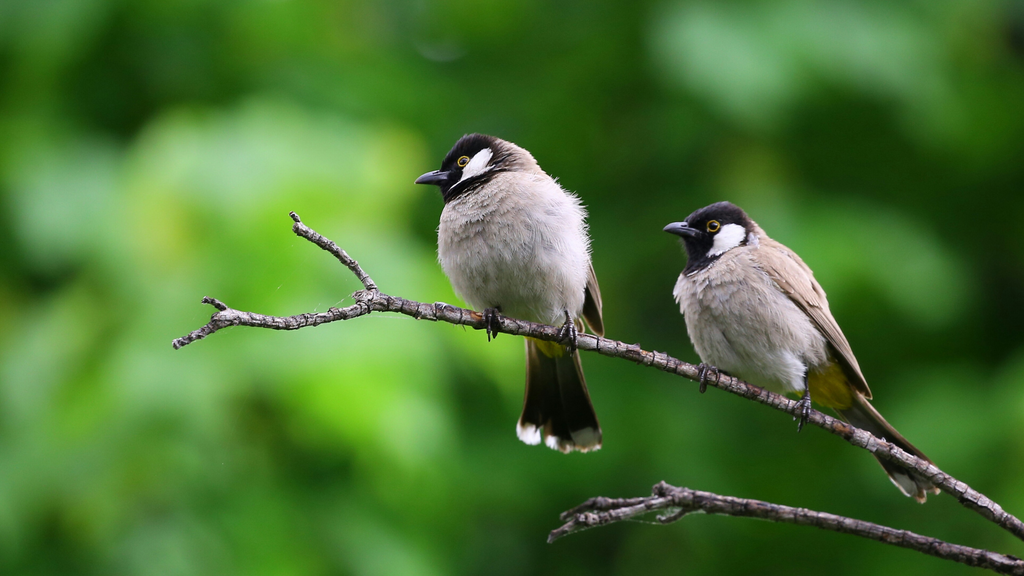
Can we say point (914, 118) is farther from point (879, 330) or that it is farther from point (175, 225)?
point (175, 225)

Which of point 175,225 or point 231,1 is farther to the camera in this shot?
point 231,1

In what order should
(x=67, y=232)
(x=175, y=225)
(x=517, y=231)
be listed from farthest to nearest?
1. (x=67, y=232)
2. (x=175, y=225)
3. (x=517, y=231)

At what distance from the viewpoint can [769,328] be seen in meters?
3.07

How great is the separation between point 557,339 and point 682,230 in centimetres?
130

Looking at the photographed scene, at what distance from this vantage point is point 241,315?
1.57 m

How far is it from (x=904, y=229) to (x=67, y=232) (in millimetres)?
4250

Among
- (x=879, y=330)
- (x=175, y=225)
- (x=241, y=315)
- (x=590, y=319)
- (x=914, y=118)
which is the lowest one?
(x=241, y=315)

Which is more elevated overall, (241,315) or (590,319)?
(590,319)

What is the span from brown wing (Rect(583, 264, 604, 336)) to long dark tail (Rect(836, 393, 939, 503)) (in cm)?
92

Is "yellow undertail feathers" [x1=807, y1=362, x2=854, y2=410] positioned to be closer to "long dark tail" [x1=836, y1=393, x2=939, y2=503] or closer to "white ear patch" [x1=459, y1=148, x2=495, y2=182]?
"long dark tail" [x1=836, y1=393, x2=939, y2=503]

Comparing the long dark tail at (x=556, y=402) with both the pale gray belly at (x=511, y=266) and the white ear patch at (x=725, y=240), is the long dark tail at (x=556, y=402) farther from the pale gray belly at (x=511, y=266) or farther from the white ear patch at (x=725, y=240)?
the white ear patch at (x=725, y=240)

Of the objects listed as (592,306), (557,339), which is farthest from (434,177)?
(557,339)

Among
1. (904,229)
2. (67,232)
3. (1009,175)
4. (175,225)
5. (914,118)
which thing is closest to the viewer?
(175,225)

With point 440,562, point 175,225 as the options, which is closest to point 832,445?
point 440,562
